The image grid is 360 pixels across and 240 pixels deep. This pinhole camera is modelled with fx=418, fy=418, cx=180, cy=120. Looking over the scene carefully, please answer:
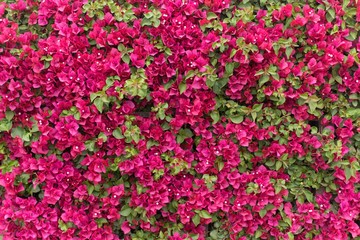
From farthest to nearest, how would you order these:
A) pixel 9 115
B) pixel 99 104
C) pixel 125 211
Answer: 1. pixel 125 211
2. pixel 9 115
3. pixel 99 104

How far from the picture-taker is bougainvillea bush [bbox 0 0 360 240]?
2154mm

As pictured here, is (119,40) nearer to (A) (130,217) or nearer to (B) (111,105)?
(B) (111,105)

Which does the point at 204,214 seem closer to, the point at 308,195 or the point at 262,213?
the point at 262,213

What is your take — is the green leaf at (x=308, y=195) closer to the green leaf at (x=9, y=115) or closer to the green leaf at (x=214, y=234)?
the green leaf at (x=214, y=234)

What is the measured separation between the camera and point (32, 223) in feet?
7.45

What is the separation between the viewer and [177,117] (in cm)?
220

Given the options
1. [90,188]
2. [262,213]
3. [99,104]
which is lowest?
[262,213]

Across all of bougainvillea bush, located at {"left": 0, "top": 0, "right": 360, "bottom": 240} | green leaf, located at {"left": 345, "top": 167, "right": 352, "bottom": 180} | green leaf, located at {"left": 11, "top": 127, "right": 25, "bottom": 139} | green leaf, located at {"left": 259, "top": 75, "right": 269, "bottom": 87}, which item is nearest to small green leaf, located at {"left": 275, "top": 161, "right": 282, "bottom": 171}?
bougainvillea bush, located at {"left": 0, "top": 0, "right": 360, "bottom": 240}

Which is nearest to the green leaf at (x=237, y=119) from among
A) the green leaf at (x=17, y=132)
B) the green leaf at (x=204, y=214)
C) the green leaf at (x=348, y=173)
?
the green leaf at (x=204, y=214)

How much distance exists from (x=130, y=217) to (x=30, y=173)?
1.94 feet

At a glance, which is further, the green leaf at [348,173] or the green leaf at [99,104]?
the green leaf at [348,173]

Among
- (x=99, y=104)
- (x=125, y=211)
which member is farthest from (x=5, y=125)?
(x=125, y=211)

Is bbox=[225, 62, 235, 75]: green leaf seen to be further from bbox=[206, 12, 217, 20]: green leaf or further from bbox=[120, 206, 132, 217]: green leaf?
bbox=[120, 206, 132, 217]: green leaf

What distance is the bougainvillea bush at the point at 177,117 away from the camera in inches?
84.8
